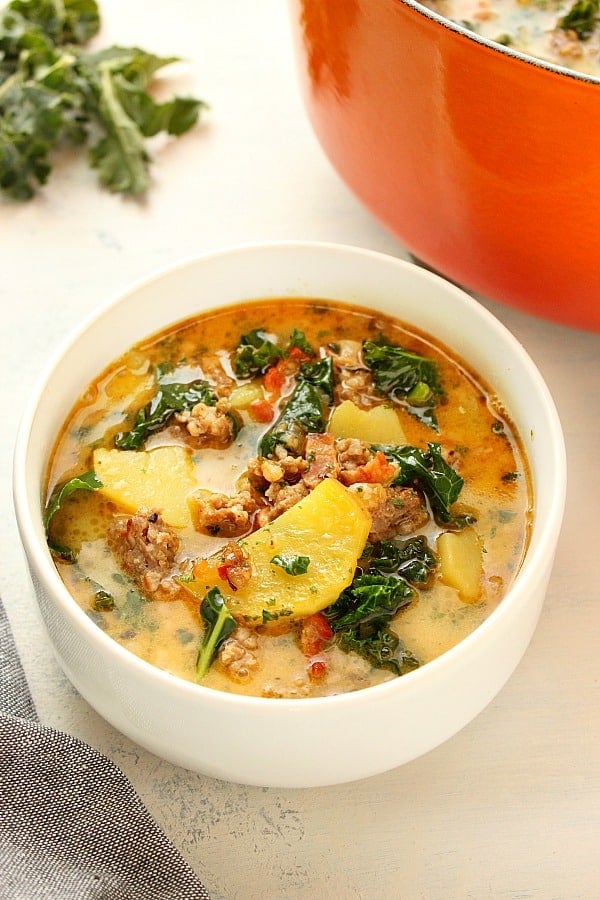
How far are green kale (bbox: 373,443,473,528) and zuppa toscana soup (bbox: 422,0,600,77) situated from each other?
1.41 meters

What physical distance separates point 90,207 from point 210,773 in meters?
2.35

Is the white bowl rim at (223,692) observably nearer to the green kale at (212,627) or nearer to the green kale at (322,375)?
the green kale at (212,627)

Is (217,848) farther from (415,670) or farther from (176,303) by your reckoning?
(176,303)

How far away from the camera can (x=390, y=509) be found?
9.10 feet

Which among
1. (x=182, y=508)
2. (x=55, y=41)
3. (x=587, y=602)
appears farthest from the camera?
(x=55, y=41)

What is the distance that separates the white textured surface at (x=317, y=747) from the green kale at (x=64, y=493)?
0.38m

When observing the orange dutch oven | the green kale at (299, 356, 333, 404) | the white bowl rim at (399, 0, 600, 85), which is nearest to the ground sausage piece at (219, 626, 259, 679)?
the green kale at (299, 356, 333, 404)

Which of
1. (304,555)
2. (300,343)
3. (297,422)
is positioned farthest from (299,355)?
(304,555)

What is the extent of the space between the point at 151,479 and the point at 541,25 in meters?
1.95

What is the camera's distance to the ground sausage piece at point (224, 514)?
2807 millimetres

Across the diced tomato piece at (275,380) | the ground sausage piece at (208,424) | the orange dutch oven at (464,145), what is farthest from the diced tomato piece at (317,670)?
the orange dutch oven at (464,145)

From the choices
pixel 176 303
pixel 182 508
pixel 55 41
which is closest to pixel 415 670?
pixel 182 508

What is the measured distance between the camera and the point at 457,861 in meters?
2.70

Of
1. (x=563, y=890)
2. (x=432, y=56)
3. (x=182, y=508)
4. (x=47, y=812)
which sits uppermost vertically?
(x=432, y=56)
